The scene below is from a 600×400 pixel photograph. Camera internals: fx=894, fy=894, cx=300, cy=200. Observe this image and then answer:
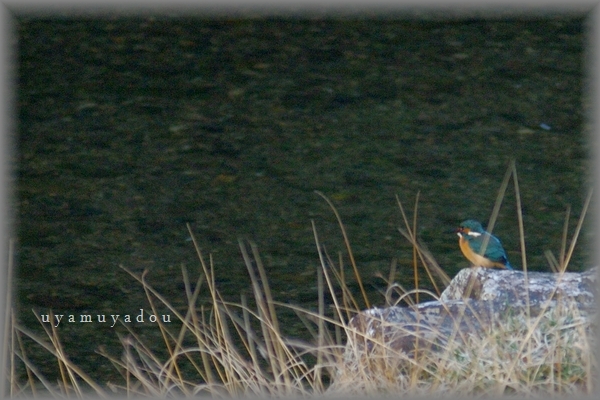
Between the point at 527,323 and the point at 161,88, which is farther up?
the point at 161,88

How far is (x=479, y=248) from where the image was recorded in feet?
13.0

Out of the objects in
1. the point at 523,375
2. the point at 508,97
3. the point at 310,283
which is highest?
the point at 508,97

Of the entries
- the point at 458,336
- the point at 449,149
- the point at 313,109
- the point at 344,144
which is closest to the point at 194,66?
the point at 313,109

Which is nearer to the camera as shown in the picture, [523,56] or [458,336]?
[458,336]

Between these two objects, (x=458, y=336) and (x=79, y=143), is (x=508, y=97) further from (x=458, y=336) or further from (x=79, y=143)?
(x=458, y=336)

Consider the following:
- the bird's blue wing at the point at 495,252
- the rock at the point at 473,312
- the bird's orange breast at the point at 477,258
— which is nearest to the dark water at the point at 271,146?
the bird's orange breast at the point at 477,258

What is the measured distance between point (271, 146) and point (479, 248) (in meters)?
2.68

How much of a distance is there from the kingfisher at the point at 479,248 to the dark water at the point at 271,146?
73 centimetres

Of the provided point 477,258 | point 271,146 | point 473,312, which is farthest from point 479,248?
point 271,146

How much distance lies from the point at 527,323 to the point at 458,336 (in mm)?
253

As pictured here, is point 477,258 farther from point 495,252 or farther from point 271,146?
point 271,146

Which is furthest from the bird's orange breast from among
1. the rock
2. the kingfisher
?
the rock

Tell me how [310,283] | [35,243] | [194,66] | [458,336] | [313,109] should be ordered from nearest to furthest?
1. [458,336]
2. [310,283]
3. [35,243]
4. [313,109]
5. [194,66]

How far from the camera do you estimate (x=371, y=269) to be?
4871mm
